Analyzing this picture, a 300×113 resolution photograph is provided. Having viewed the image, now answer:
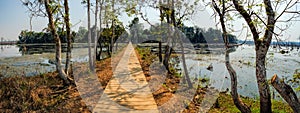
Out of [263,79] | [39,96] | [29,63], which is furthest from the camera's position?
[29,63]

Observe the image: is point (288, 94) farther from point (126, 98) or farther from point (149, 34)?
point (149, 34)

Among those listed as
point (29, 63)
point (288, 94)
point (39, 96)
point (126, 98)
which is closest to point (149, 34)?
point (29, 63)

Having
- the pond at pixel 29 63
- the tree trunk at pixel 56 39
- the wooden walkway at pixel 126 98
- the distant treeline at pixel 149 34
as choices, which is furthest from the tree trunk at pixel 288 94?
the pond at pixel 29 63

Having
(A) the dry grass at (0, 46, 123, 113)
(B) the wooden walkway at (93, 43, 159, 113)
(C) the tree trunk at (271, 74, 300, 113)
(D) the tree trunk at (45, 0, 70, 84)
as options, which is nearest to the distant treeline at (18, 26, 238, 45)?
(D) the tree trunk at (45, 0, 70, 84)

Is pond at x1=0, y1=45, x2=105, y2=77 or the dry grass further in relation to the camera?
pond at x1=0, y1=45, x2=105, y2=77

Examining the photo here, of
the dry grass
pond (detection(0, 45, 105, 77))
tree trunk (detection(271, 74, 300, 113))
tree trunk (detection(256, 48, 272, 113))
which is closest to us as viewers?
tree trunk (detection(271, 74, 300, 113))

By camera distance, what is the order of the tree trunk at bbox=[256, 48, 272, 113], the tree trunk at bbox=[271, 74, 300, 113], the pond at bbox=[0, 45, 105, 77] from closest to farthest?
the tree trunk at bbox=[271, 74, 300, 113], the tree trunk at bbox=[256, 48, 272, 113], the pond at bbox=[0, 45, 105, 77]

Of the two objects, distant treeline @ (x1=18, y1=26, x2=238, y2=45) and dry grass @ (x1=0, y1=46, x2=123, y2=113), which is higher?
distant treeline @ (x1=18, y1=26, x2=238, y2=45)

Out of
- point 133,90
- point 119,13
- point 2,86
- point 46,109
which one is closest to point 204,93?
point 133,90

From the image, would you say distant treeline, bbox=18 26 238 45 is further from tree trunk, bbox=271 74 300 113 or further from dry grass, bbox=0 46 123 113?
tree trunk, bbox=271 74 300 113

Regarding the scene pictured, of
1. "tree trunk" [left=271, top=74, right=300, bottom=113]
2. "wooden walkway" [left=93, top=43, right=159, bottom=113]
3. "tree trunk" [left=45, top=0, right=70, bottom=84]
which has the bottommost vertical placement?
"wooden walkway" [left=93, top=43, right=159, bottom=113]

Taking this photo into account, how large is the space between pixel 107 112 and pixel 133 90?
2.10 metres

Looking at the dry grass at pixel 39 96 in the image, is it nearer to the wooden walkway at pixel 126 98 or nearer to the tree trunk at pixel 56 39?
the tree trunk at pixel 56 39

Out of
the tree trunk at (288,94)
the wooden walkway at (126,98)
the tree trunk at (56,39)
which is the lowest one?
the wooden walkway at (126,98)
